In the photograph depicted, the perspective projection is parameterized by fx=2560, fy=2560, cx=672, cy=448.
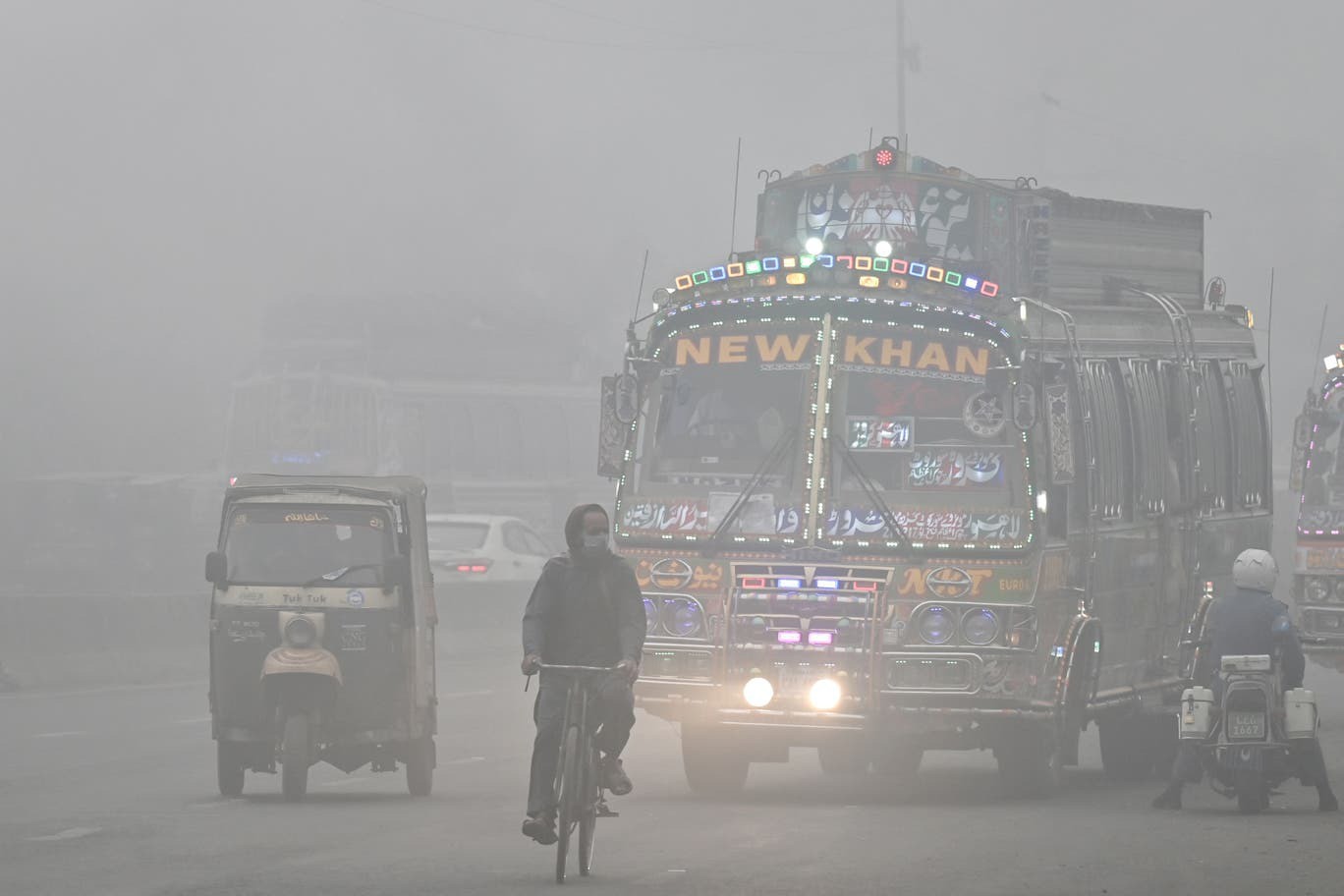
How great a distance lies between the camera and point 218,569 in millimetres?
16031

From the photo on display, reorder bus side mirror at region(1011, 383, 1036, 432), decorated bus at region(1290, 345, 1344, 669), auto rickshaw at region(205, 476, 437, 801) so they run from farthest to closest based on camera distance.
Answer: decorated bus at region(1290, 345, 1344, 669) < auto rickshaw at region(205, 476, 437, 801) < bus side mirror at region(1011, 383, 1036, 432)

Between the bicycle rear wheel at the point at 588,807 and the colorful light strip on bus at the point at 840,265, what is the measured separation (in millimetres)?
5212

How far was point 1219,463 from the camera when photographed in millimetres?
19797

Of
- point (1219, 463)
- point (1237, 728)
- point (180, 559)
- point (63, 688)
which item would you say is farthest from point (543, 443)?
point (1237, 728)

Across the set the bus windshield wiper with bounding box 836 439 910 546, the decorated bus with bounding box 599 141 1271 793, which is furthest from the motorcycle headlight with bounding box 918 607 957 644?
the bus windshield wiper with bounding box 836 439 910 546

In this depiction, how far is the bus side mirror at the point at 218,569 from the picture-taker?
16016 mm

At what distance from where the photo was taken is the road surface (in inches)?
439

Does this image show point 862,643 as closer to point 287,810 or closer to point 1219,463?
point 287,810

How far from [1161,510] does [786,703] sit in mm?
4289

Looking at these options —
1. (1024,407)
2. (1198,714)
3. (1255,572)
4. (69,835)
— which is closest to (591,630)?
(69,835)

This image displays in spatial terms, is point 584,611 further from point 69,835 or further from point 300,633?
point 300,633

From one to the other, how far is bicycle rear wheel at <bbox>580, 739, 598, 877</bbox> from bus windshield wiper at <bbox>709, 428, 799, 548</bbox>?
4.27 metres

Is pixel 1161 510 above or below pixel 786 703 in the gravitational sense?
above

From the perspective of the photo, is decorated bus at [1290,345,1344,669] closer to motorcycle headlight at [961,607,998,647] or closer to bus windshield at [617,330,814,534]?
motorcycle headlight at [961,607,998,647]
